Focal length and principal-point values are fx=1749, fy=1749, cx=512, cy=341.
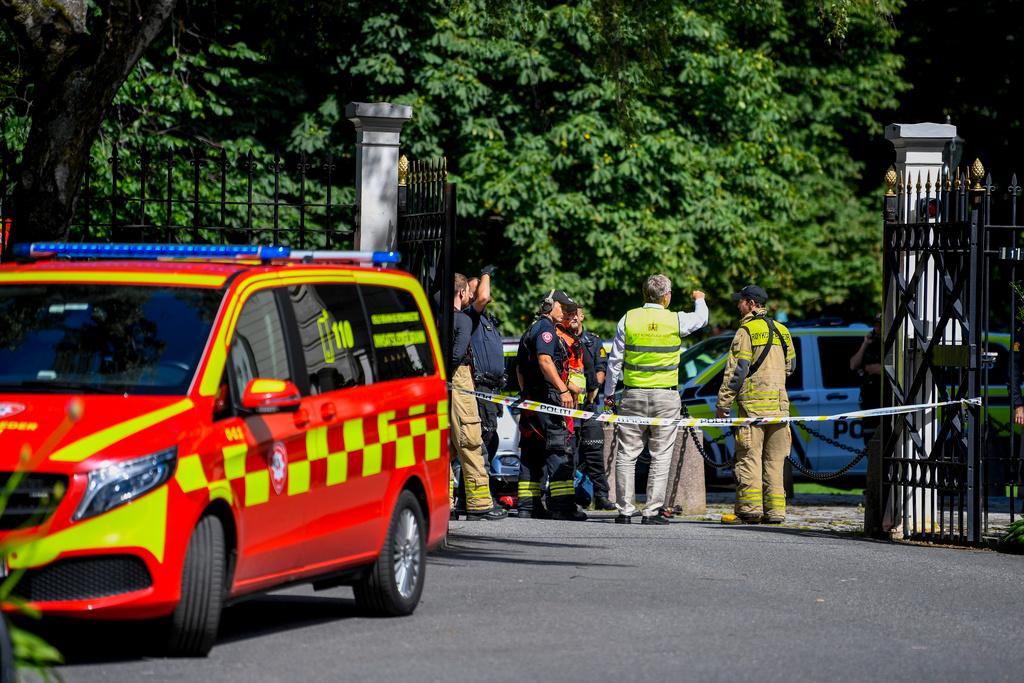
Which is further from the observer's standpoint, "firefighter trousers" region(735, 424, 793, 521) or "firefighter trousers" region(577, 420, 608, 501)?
"firefighter trousers" region(577, 420, 608, 501)

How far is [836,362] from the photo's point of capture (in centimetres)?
1939

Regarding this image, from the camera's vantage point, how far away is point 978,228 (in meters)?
12.7

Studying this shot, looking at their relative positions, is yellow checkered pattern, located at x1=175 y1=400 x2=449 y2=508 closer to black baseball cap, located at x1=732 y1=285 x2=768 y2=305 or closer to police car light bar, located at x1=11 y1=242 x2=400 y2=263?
police car light bar, located at x1=11 y1=242 x2=400 y2=263

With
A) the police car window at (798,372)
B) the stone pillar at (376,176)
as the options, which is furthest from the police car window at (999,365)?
the stone pillar at (376,176)

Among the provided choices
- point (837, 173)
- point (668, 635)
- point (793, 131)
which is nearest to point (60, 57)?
point (668, 635)

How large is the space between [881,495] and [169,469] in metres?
7.80

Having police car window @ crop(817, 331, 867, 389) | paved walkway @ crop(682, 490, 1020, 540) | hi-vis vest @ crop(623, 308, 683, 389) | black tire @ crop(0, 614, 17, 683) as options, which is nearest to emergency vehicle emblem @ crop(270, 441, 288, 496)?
black tire @ crop(0, 614, 17, 683)

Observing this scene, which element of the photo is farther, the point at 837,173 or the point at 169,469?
the point at 837,173

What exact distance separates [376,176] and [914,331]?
170 inches

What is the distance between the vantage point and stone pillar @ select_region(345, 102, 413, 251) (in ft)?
44.0

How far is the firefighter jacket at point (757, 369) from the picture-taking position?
1464cm

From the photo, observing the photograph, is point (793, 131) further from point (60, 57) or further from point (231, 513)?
point (231, 513)

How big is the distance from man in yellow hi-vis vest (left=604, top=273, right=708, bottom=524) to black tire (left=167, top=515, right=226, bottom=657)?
7.40m

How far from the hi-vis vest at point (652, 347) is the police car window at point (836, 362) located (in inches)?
202
